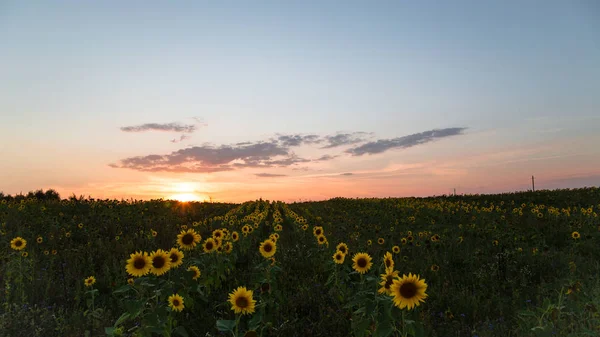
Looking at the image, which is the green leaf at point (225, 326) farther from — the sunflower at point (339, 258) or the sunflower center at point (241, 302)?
the sunflower at point (339, 258)

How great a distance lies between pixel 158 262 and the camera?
15.5ft

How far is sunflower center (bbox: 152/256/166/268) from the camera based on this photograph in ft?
15.4

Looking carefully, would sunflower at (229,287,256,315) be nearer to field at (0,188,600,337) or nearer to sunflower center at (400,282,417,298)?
field at (0,188,600,337)

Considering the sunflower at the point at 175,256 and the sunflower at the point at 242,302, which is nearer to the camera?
the sunflower at the point at 242,302

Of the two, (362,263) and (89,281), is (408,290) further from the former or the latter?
(89,281)

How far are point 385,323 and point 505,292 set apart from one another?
186 inches

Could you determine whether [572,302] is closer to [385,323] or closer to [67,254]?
[385,323]

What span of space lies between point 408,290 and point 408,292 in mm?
16

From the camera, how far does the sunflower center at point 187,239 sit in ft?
20.1

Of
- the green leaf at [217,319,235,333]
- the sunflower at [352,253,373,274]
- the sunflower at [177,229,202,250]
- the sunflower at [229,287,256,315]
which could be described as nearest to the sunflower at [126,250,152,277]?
the sunflower at [229,287,256,315]

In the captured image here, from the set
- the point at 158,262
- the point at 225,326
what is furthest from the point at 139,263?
the point at 225,326

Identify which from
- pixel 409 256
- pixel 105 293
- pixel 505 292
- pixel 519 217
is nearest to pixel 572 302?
pixel 505 292

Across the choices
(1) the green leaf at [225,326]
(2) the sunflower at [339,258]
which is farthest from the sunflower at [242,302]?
(2) the sunflower at [339,258]

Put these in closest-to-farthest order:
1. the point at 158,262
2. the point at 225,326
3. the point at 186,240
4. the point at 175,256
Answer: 1. the point at 225,326
2. the point at 158,262
3. the point at 175,256
4. the point at 186,240
